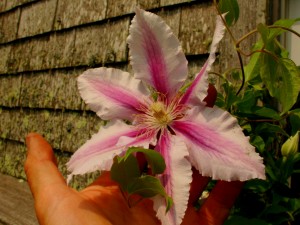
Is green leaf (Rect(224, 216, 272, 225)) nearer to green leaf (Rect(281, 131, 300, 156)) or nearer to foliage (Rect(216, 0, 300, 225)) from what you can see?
foliage (Rect(216, 0, 300, 225))

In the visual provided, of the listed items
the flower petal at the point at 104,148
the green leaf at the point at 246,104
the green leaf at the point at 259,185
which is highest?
the green leaf at the point at 246,104

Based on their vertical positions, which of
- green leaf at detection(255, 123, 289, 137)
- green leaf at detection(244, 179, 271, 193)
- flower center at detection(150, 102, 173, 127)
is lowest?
green leaf at detection(244, 179, 271, 193)

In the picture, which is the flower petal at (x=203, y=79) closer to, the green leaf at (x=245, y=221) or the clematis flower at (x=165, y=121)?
the clematis flower at (x=165, y=121)

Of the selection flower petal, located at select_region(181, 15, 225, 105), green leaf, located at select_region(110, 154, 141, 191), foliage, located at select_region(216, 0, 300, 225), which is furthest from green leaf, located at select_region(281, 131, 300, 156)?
green leaf, located at select_region(110, 154, 141, 191)

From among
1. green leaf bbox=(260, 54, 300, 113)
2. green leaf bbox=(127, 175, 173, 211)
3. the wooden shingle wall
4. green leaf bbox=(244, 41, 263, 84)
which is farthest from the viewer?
the wooden shingle wall

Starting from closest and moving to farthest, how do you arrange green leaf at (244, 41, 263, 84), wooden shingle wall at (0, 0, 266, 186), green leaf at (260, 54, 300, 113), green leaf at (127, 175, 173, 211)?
green leaf at (127, 175, 173, 211) → green leaf at (260, 54, 300, 113) → green leaf at (244, 41, 263, 84) → wooden shingle wall at (0, 0, 266, 186)

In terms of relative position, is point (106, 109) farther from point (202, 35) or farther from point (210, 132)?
point (202, 35)

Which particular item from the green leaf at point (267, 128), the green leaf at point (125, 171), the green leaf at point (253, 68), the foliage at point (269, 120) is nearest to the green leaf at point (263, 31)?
the foliage at point (269, 120)
